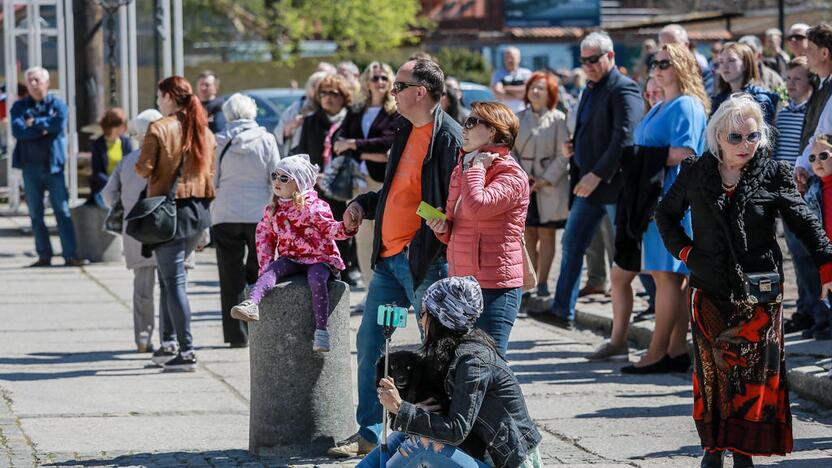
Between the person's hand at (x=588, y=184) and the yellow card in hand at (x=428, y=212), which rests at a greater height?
the yellow card in hand at (x=428, y=212)

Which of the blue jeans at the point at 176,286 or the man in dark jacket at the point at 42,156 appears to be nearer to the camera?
the blue jeans at the point at 176,286

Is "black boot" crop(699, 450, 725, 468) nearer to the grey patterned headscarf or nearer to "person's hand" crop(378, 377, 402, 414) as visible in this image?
the grey patterned headscarf

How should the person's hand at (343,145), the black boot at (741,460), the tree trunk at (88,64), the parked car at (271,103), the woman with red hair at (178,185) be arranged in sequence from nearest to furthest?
the black boot at (741,460)
the woman with red hair at (178,185)
the person's hand at (343,145)
the tree trunk at (88,64)
the parked car at (271,103)

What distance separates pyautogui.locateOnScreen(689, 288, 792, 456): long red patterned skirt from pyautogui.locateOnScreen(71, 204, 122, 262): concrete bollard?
9832mm

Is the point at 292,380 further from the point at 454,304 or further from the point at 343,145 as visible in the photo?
the point at 343,145

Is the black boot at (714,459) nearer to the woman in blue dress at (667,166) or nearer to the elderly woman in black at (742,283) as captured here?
the elderly woman in black at (742,283)

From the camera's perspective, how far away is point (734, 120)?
612cm

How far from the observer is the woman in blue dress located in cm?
866

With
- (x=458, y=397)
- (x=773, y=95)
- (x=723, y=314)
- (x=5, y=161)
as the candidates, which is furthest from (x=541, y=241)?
(x=5, y=161)

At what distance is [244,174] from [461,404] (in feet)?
15.5

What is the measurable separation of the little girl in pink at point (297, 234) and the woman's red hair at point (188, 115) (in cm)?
184

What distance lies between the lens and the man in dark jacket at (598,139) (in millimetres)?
9570

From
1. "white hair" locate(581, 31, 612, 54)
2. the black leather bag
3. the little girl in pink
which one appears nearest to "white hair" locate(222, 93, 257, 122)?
the black leather bag

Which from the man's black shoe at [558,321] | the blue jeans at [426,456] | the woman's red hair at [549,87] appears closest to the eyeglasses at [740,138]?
the blue jeans at [426,456]
